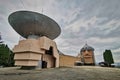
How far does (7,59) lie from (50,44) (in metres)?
22.4

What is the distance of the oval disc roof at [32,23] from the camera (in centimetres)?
2364

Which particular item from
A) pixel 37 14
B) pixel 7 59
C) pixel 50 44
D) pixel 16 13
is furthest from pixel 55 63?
pixel 7 59

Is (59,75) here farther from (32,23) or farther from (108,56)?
(108,56)

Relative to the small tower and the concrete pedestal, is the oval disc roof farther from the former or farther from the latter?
the small tower

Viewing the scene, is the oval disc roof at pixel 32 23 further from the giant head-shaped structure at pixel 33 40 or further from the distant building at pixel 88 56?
the distant building at pixel 88 56

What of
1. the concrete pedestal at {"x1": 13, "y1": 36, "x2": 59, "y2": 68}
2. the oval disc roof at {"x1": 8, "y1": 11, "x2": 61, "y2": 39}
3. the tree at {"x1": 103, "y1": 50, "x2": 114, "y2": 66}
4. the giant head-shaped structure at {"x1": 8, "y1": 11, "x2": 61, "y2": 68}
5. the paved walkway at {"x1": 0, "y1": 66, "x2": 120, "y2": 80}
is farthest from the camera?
the tree at {"x1": 103, "y1": 50, "x2": 114, "y2": 66}

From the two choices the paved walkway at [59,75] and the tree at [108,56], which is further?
the tree at [108,56]

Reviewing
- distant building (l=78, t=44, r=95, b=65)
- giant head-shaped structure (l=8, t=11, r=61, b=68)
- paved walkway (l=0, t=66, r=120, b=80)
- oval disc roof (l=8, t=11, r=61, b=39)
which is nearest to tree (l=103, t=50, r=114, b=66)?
distant building (l=78, t=44, r=95, b=65)

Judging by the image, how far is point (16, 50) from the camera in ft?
77.6

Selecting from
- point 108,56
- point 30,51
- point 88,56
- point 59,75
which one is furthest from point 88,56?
point 59,75

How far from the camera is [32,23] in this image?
24172 millimetres

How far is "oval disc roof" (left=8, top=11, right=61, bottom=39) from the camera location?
931 inches

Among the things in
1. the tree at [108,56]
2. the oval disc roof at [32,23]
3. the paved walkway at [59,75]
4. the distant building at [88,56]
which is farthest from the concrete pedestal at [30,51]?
the distant building at [88,56]

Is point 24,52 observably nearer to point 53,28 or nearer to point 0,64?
point 53,28
